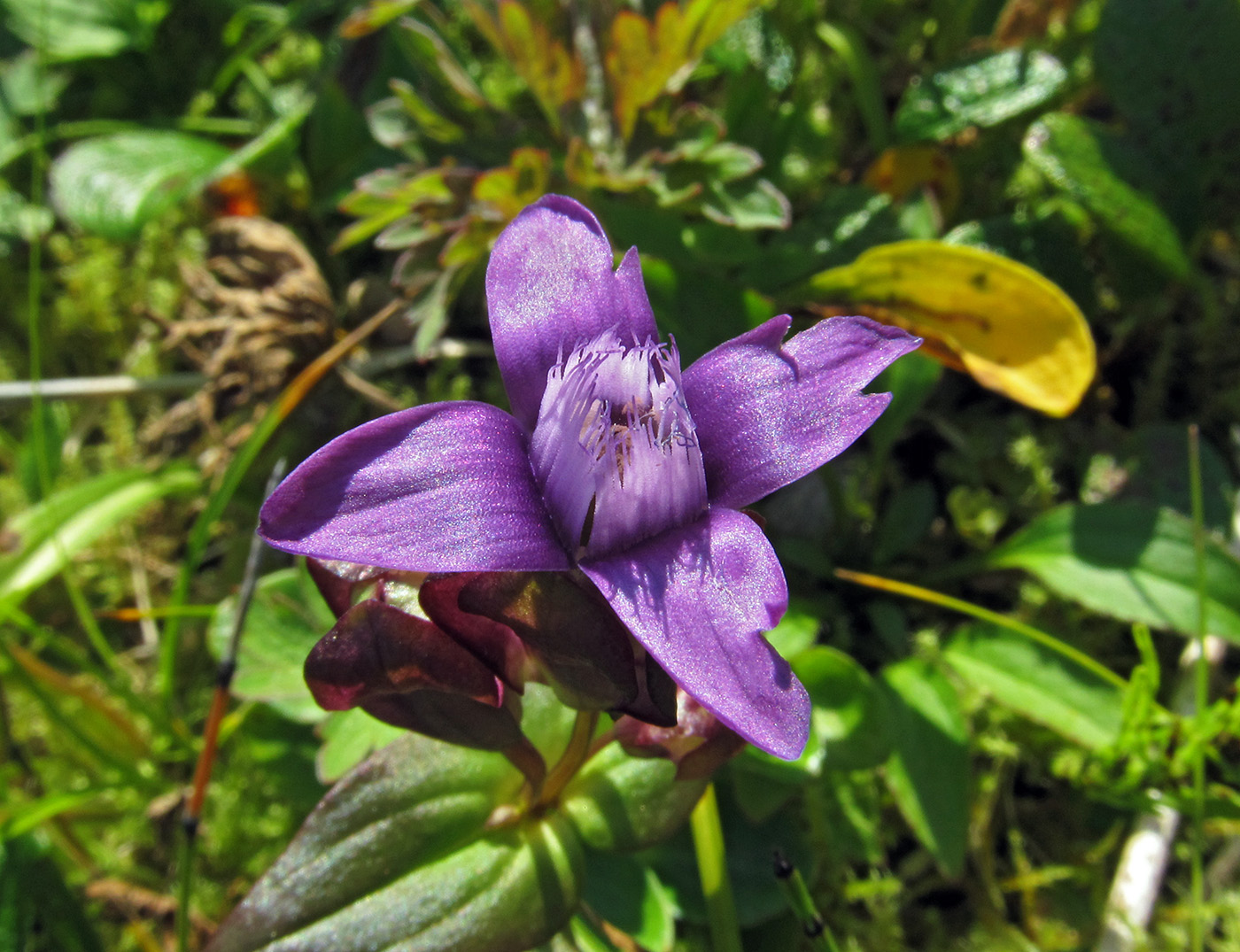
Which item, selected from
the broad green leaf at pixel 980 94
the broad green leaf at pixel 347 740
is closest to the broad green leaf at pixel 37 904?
the broad green leaf at pixel 347 740

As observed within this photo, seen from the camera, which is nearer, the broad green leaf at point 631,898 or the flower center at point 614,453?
the flower center at point 614,453

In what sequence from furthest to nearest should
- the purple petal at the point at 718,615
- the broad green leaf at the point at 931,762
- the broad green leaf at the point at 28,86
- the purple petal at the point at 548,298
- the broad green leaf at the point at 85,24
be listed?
1. the broad green leaf at the point at 28,86
2. the broad green leaf at the point at 85,24
3. the broad green leaf at the point at 931,762
4. the purple petal at the point at 548,298
5. the purple petal at the point at 718,615

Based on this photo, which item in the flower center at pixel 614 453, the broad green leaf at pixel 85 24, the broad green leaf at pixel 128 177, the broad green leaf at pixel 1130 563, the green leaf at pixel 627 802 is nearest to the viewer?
the flower center at pixel 614 453

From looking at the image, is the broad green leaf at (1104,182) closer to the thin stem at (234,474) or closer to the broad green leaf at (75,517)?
the thin stem at (234,474)

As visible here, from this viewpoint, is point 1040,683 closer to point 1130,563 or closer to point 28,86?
point 1130,563

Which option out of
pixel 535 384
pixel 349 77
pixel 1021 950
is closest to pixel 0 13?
pixel 349 77

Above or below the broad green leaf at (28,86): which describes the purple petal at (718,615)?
below

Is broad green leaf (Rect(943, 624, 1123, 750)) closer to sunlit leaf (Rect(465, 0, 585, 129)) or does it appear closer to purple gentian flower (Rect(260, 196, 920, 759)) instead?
purple gentian flower (Rect(260, 196, 920, 759))
